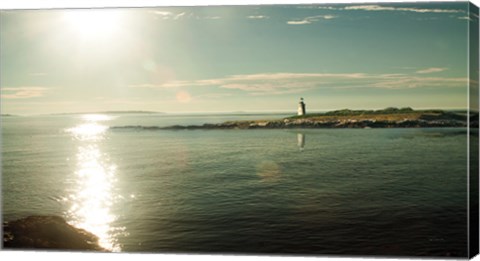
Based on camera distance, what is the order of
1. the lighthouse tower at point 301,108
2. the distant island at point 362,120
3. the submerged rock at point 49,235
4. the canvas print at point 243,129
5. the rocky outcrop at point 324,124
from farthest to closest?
the lighthouse tower at point 301,108, the submerged rock at point 49,235, the rocky outcrop at point 324,124, the distant island at point 362,120, the canvas print at point 243,129

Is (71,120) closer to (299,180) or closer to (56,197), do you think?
(56,197)

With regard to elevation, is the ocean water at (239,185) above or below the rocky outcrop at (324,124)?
below

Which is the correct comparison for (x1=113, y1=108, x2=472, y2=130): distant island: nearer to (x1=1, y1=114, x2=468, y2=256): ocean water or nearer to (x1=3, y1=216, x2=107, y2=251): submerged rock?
(x1=1, y1=114, x2=468, y2=256): ocean water

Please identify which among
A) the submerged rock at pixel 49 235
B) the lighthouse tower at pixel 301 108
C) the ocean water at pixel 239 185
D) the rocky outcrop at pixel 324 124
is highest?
the lighthouse tower at pixel 301 108

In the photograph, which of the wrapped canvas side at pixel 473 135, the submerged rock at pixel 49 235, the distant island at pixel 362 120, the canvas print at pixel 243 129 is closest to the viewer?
the wrapped canvas side at pixel 473 135

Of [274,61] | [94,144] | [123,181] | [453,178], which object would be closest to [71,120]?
[94,144]

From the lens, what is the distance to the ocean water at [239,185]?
8.52m

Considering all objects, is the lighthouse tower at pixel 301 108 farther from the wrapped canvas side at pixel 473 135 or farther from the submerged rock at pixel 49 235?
the submerged rock at pixel 49 235

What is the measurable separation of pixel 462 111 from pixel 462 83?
324 millimetres

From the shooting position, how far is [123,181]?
30.2 ft

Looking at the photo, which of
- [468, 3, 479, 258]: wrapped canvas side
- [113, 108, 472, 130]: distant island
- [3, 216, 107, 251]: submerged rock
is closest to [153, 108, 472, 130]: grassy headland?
[113, 108, 472, 130]: distant island

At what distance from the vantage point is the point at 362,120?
9.20m

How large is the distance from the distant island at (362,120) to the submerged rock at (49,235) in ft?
5.19

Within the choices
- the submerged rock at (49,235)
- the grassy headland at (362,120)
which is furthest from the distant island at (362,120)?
the submerged rock at (49,235)
